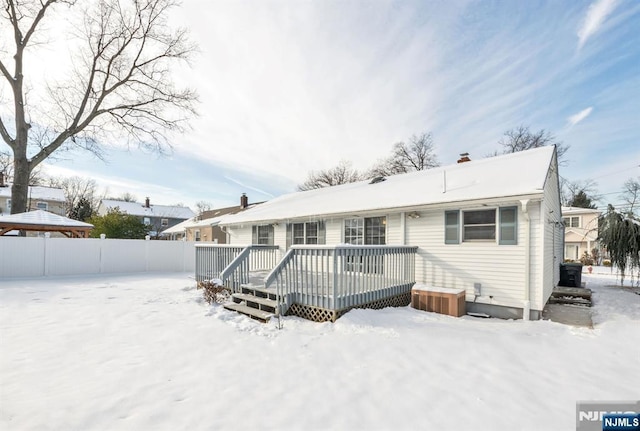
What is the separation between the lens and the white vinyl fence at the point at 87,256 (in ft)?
37.6

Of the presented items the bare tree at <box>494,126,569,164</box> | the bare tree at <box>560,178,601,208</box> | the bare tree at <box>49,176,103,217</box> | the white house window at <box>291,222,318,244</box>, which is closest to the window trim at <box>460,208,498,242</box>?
the white house window at <box>291,222,318,244</box>

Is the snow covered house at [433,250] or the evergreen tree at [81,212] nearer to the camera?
the snow covered house at [433,250]

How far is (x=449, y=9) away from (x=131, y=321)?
454 inches

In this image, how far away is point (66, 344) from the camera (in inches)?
174

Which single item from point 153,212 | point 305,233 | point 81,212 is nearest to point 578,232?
point 305,233

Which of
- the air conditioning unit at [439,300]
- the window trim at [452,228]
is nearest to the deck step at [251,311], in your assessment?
the air conditioning unit at [439,300]

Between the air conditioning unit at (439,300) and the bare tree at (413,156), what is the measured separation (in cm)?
2386

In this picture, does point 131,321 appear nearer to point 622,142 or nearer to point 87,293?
point 87,293

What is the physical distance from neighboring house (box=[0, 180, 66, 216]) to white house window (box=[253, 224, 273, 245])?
34525 mm

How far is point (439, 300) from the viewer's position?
6832 millimetres

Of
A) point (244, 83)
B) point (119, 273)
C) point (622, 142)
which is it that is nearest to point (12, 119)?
point (119, 273)

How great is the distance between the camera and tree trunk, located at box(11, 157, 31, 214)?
45.3 feet

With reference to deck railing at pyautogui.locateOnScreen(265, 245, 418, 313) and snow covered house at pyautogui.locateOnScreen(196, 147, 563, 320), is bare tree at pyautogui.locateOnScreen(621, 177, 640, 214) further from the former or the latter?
deck railing at pyautogui.locateOnScreen(265, 245, 418, 313)

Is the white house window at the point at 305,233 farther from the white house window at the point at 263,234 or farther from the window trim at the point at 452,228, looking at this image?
the window trim at the point at 452,228
